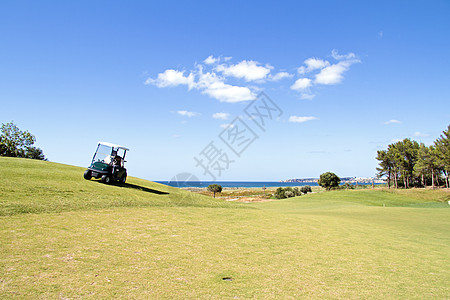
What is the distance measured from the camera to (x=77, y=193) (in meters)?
15.4

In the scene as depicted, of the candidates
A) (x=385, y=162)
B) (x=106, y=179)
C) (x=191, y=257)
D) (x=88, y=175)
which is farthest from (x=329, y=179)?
(x=191, y=257)

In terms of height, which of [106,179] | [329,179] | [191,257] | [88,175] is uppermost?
[329,179]

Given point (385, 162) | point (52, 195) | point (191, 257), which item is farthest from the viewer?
point (385, 162)

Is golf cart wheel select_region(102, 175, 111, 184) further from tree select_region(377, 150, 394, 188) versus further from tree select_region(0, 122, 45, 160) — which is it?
tree select_region(377, 150, 394, 188)

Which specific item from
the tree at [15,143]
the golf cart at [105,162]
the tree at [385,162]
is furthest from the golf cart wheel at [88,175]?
the tree at [385,162]

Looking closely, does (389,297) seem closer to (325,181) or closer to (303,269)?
(303,269)

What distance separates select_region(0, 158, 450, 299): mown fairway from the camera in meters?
5.39

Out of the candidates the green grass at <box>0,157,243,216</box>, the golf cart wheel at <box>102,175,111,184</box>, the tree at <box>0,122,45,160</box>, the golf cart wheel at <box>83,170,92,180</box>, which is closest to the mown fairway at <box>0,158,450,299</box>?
the green grass at <box>0,157,243,216</box>

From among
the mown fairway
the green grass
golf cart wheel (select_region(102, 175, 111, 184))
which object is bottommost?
the mown fairway

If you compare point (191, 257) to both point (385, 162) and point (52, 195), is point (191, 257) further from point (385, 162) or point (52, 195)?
point (385, 162)

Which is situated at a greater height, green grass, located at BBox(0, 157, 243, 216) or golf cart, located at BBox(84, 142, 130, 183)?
golf cart, located at BBox(84, 142, 130, 183)

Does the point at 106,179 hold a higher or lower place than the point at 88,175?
lower

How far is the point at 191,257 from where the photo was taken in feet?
24.3

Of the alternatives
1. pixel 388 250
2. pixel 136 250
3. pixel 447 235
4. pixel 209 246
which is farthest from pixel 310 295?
pixel 447 235
